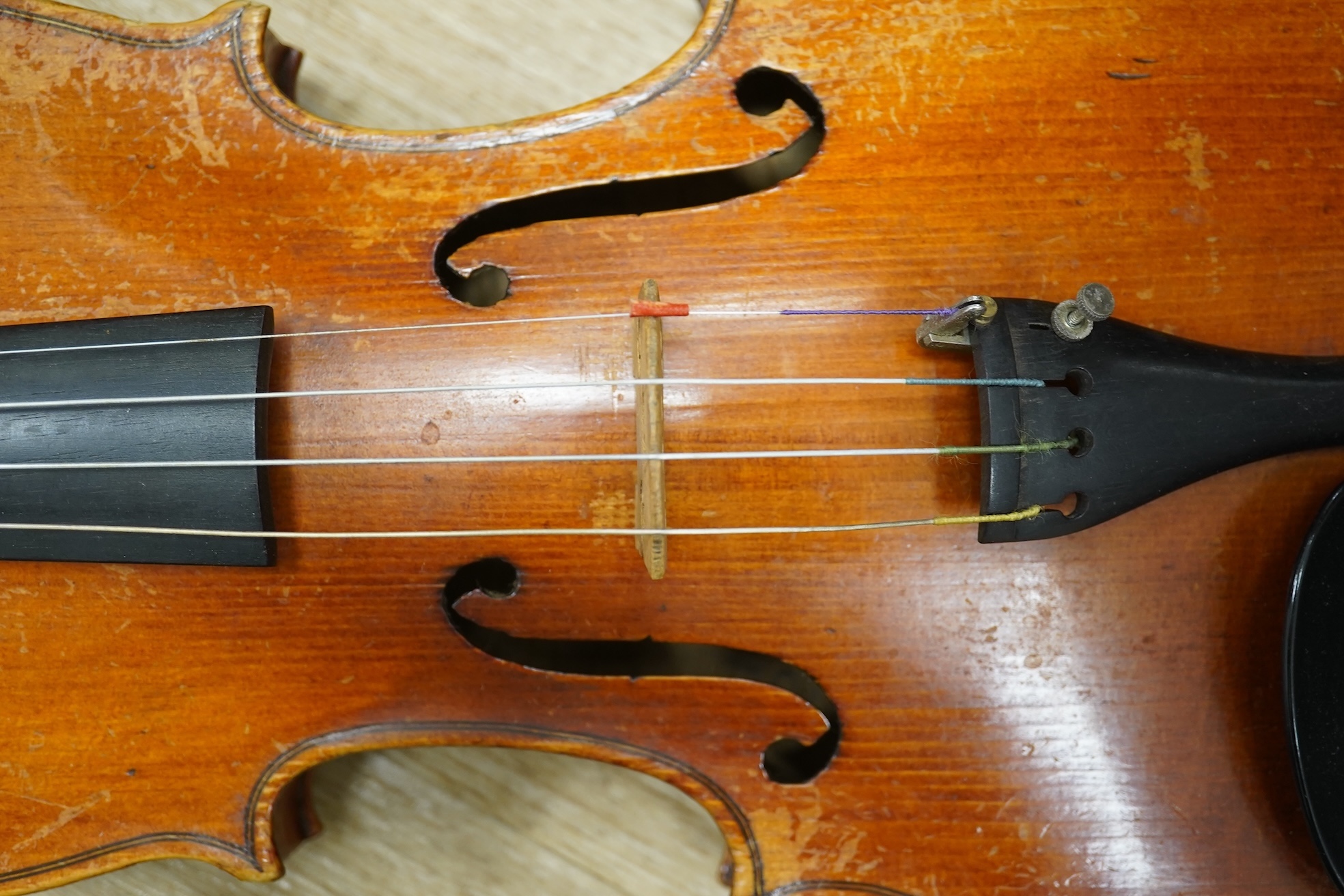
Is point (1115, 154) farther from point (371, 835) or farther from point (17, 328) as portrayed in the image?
point (371, 835)

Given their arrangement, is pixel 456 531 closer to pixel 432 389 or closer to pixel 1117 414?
pixel 432 389

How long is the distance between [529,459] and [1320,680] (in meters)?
0.91

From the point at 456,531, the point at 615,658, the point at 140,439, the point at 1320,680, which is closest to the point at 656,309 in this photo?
the point at 456,531

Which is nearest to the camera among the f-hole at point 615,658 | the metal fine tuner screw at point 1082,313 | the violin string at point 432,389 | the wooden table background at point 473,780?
the metal fine tuner screw at point 1082,313

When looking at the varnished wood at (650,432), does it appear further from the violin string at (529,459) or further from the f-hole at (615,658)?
the f-hole at (615,658)

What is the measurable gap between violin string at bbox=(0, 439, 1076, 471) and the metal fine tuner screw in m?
0.11

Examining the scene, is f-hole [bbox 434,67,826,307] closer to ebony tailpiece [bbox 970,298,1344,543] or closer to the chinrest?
ebony tailpiece [bbox 970,298,1344,543]

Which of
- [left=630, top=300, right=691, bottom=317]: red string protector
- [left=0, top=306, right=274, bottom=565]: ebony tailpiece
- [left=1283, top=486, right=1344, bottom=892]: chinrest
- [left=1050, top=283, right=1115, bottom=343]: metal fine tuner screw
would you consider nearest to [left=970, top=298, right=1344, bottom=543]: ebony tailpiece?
[left=1050, top=283, right=1115, bottom=343]: metal fine tuner screw

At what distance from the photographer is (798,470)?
3.11 feet

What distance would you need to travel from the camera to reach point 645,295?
0.88 m

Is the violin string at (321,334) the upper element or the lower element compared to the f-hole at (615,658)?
upper

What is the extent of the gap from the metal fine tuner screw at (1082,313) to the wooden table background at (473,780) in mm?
846

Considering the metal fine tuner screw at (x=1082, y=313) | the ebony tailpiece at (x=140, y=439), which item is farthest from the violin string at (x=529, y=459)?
the metal fine tuner screw at (x=1082, y=313)

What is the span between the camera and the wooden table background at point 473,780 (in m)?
1.37
